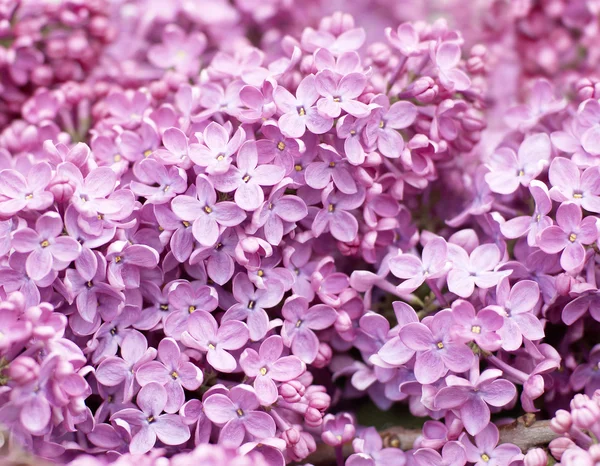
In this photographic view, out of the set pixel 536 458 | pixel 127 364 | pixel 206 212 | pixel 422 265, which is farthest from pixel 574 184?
pixel 127 364

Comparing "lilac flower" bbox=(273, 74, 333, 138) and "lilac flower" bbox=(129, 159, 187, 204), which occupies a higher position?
"lilac flower" bbox=(273, 74, 333, 138)

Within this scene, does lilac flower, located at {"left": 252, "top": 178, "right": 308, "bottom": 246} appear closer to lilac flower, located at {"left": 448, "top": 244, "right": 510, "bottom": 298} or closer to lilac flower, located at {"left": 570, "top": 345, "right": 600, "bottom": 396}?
lilac flower, located at {"left": 448, "top": 244, "right": 510, "bottom": 298}

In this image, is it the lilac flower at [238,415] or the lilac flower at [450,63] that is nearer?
the lilac flower at [238,415]

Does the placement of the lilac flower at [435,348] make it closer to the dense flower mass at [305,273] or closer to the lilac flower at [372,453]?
the dense flower mass at [305,273]

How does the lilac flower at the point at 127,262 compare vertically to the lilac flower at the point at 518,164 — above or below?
below

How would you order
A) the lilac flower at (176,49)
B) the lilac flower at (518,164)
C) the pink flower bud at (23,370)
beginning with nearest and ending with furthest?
the pink flower bud at (23,370), the lilac flower at (518,164), the lilac flower at (176,49)

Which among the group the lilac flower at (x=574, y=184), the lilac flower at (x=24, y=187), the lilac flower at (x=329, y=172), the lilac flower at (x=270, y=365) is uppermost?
the lilac flower at (x=574, y=184)

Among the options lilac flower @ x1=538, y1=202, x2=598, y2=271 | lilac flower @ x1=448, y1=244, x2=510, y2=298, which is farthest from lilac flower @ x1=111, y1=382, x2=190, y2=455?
lilac flower @ x1=538, y1=202, x2=598, y2=271

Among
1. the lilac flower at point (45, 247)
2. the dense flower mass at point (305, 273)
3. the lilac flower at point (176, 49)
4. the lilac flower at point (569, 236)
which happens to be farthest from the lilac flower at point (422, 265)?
the lilac flower at point (176, 49)
